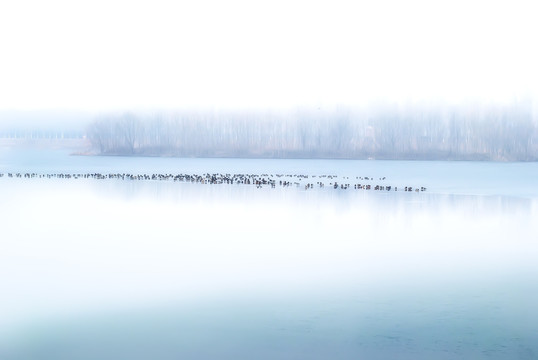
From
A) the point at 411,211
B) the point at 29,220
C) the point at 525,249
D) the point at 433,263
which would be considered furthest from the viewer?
the point at 411,211

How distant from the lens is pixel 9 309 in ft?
45.1

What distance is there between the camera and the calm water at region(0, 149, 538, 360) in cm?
1141

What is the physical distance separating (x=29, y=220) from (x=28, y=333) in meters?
18.1

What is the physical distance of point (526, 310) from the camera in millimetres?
13719

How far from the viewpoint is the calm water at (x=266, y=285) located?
449 inches

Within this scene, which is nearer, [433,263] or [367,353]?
[367,353]

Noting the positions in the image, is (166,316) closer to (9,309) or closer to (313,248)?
(9,309)

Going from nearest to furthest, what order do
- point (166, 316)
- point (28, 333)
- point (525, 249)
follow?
point (28, 333) < point (166, 316) < point (525, 249)

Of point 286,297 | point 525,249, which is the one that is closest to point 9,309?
point 286,297

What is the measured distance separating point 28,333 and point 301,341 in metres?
4.71

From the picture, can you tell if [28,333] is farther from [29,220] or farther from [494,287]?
[29,220]

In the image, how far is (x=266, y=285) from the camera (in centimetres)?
1614

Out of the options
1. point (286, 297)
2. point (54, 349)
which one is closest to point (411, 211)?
point (286, 297)

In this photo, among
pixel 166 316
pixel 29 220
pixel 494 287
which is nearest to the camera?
pixel 166 316
